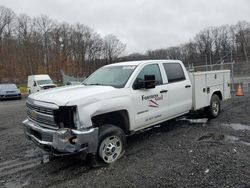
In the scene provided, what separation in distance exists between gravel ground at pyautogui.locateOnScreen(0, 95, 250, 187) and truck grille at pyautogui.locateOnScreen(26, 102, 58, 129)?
A: 0.89 meters

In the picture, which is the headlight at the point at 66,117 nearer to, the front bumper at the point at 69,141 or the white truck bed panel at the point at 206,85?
the front bumper at the point at 69,141

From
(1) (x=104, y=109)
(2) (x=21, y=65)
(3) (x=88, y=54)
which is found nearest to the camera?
(1) (x=104, y=109)

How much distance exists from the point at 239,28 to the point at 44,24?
62823 millimetres

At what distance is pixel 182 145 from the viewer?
5613 mm

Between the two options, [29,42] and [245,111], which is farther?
[29,42]

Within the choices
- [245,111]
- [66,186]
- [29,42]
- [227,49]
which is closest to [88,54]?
[29,42]

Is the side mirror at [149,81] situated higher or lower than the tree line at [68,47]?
lower

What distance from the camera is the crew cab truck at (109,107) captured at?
168 inches

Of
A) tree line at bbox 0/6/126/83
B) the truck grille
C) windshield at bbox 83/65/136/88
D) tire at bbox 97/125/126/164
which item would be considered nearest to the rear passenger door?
windshield at bbox 83/65/136/88

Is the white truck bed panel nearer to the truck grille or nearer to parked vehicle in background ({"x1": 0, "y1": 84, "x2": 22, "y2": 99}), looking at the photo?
the truck grille

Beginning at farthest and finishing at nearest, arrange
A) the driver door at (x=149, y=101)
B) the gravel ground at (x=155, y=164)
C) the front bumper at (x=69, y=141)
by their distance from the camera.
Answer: the driver door at (x=149, y=101), the front bumper at (x=69, y=141), the gravel ground at (x=155, y=164)

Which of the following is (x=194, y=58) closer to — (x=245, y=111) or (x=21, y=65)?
(x=21, y=65)

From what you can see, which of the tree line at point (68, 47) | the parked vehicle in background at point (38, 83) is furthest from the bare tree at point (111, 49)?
the parked vehicle in background at point (38, 83)

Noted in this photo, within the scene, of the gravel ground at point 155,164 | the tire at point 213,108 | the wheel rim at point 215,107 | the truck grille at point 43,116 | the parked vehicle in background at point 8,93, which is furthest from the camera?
the parked vehicle in background at point 8,93
